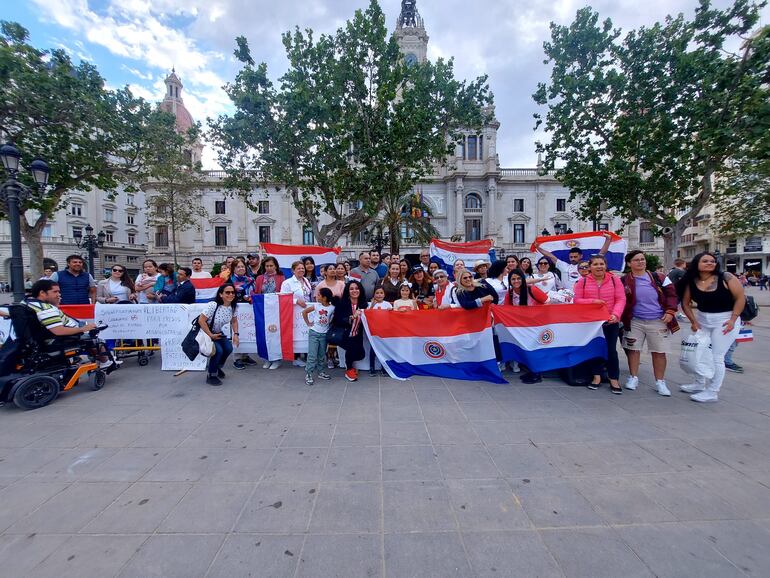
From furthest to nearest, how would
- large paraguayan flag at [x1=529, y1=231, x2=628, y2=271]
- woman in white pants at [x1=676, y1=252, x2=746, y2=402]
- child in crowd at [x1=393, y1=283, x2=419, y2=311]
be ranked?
large paraguayan flag at [x1=529, y1=231, x2=628, y2=271] < child in crowd at [x1=393, y1=283, x2=419, y2=311] < woman in white pants at [x1=676, y1=252, x2=746, y2=402]

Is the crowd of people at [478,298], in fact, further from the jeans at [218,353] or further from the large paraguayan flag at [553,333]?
the large paraguayan flag at [553,333]

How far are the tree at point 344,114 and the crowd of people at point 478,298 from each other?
820 centimetres

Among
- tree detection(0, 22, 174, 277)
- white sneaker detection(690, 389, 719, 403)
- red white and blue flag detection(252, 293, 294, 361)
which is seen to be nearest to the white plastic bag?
white sneaker detection(690, 389, 719, 403)

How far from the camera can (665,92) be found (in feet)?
43.0

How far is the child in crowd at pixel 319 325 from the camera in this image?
17.5 feet

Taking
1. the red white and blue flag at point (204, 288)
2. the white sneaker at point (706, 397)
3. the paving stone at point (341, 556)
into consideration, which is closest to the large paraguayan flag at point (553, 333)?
the white sneaker at point (706, 397)

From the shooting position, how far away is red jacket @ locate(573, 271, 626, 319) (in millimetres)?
4816

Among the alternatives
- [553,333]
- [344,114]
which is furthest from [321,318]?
[344,114]

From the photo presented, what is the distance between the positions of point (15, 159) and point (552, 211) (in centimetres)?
4492

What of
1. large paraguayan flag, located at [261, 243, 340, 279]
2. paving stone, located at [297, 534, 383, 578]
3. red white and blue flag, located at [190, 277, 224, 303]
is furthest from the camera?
large paraguayan flag, located at [261, 243, 340, 279]

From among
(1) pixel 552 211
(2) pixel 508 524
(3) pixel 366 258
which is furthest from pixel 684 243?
Result: (2) pixel 508 524

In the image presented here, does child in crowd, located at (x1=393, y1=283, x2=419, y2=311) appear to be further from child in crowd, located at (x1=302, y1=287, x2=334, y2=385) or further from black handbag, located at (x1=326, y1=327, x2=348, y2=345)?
child in crowd, located at (x1=302, y1=287, x2=334, y2=385)

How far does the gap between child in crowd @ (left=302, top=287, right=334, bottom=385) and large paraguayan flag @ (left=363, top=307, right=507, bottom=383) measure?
2.13ft

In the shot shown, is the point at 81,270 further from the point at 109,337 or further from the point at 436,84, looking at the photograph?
the point at 436,84
